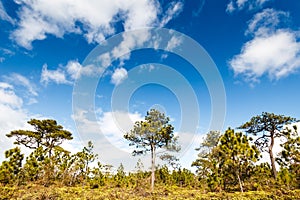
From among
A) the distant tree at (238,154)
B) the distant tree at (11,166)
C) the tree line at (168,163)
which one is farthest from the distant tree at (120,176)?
the distant tree at (238,154)

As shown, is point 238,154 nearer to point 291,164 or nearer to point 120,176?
point 291,164

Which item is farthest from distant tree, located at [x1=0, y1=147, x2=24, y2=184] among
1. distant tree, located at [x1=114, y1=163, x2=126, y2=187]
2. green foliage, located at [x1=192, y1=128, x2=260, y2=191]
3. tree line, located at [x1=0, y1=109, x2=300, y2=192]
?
green foliage, located at [x1=192, y1=128, x2=260, y2=191]

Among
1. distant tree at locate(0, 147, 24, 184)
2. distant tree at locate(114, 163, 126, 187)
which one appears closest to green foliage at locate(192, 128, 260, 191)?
distant tree at locate(114, 163, 126, 187)

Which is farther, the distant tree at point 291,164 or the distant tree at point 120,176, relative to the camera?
the distant tree at point 120,176

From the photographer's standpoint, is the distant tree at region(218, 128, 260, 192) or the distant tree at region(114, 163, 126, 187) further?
the distant tree at region(114, 163, 126, 187)

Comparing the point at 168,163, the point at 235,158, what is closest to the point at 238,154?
the point at 235,158

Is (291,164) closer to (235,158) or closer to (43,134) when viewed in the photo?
(235,158)

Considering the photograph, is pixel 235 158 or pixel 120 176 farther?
pixel 120 176

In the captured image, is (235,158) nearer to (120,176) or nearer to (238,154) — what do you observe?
(238,154)

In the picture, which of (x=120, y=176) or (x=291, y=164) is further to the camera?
(x=120, y=176)

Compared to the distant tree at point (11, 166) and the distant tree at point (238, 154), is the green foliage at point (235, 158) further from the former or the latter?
the distant tree at point (11, 166)

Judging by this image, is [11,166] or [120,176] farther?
[120,176]

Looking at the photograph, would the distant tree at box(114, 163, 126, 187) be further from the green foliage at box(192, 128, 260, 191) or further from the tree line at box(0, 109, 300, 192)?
the green foliage at box(192, 128, 260, 191)

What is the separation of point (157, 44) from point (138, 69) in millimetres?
2308
